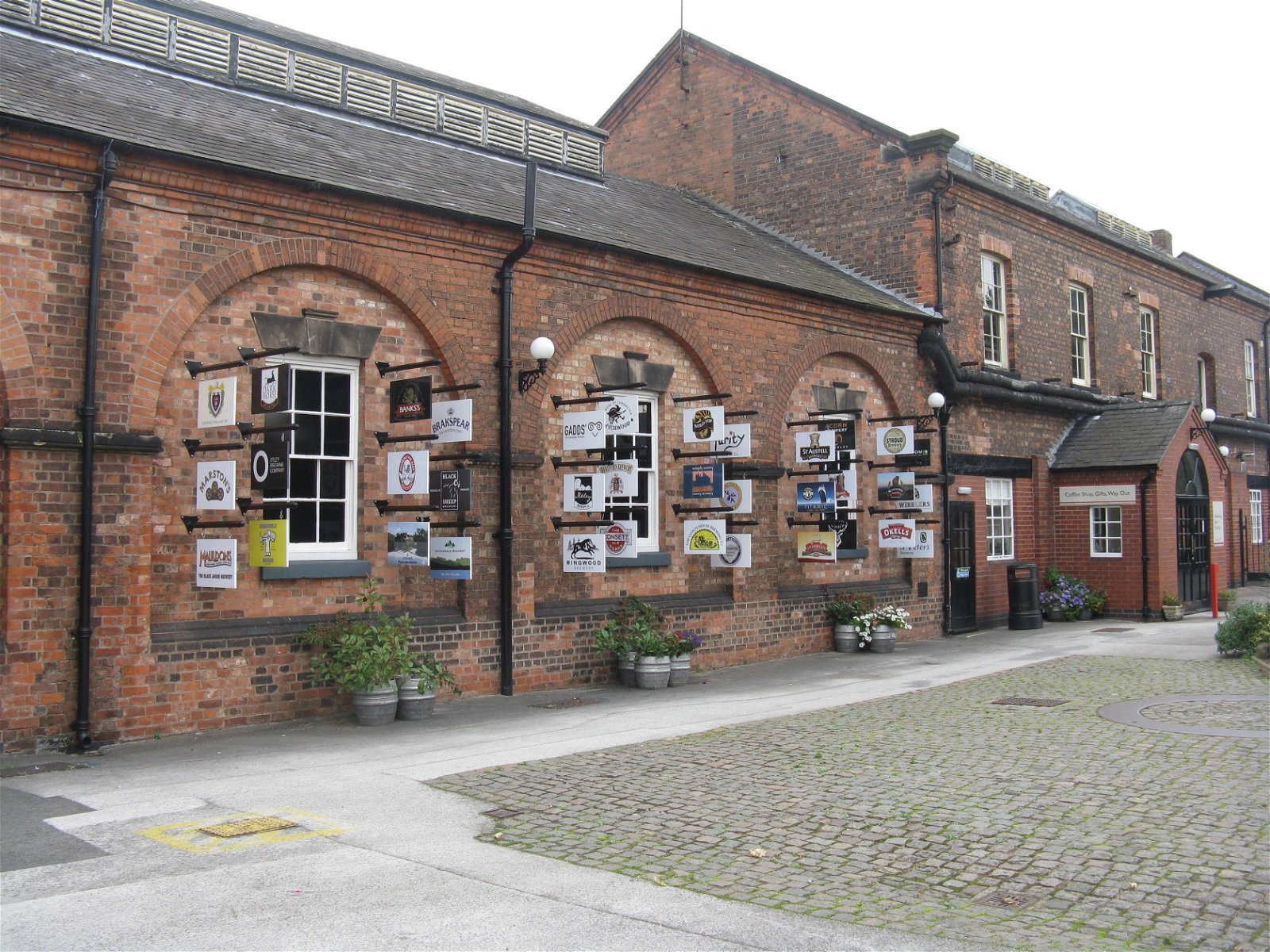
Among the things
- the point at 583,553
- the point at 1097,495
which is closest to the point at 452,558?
the point at 583,553

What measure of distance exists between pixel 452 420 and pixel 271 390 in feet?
7.13

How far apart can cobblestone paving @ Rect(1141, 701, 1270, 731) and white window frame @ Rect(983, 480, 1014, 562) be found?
9712mm

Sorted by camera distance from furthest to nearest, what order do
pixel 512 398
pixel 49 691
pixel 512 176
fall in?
pixel 512 176 < pixel 512 398 < pixel 49 691

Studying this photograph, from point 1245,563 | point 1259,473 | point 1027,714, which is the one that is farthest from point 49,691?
point 1259,473

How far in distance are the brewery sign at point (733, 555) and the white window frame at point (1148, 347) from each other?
15.7 meters

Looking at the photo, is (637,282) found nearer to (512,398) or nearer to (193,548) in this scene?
(512,398)

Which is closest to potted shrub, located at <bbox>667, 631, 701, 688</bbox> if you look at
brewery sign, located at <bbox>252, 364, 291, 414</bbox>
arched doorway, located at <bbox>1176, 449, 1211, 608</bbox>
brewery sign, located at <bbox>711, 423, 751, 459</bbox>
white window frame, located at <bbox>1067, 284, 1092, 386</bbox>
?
brewery sign, located at <bbox>711, 423, 751, 459</bbox>

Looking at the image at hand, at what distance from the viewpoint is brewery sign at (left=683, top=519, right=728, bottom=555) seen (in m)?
14.5

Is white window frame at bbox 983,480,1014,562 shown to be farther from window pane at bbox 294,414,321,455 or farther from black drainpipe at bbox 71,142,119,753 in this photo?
black drainpipe at bbox 71,142,119,753

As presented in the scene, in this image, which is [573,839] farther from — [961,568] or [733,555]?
[961,568]

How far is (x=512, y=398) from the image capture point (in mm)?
13094

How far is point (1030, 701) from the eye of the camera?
12.1 metres

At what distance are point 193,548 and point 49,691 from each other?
1733mm


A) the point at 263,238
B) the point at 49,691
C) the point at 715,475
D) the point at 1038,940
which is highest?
the point at 263,238
